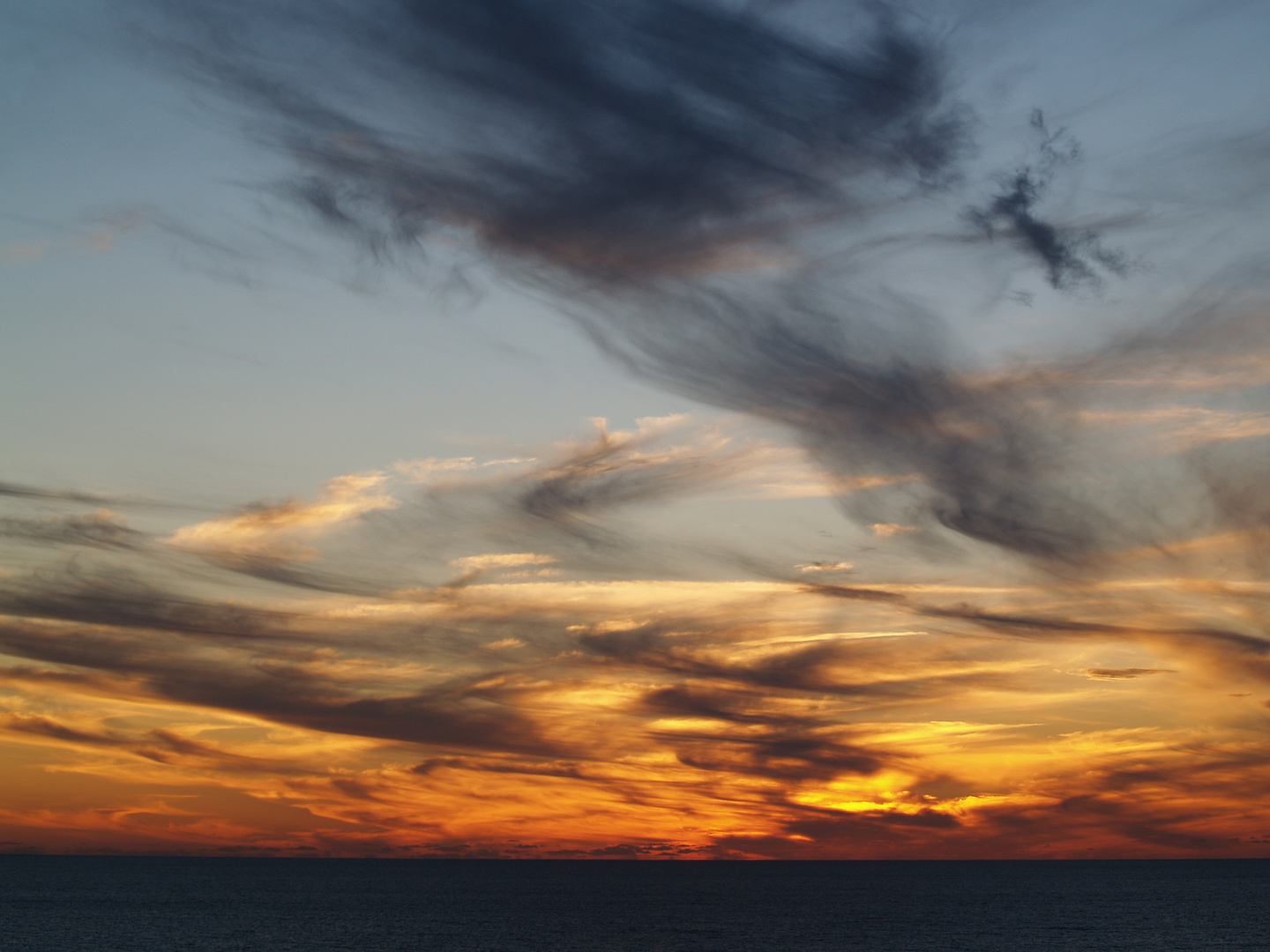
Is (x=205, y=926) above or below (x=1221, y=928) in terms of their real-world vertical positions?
below

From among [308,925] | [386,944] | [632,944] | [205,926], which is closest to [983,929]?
[632,944]

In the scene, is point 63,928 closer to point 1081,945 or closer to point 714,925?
point 714,925

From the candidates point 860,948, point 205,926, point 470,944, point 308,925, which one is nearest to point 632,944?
point 470,944

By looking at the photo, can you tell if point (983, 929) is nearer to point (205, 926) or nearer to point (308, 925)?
point (308, 925)

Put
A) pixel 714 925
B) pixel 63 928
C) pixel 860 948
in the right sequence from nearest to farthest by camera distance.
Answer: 1. pixel 860 948
2. pixel 63 928
3. pixel 714 925

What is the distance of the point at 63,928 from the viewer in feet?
592

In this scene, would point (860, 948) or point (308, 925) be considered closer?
point (860, 948)

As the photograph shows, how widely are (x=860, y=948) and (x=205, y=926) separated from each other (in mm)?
121908

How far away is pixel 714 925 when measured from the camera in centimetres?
19275

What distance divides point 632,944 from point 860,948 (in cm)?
3698

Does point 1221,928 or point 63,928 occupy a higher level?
point 1221,928

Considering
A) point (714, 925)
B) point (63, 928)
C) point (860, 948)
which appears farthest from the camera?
point (714, 925)

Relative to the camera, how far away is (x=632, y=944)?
15975 cm

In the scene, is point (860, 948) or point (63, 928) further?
point (63, 928)
